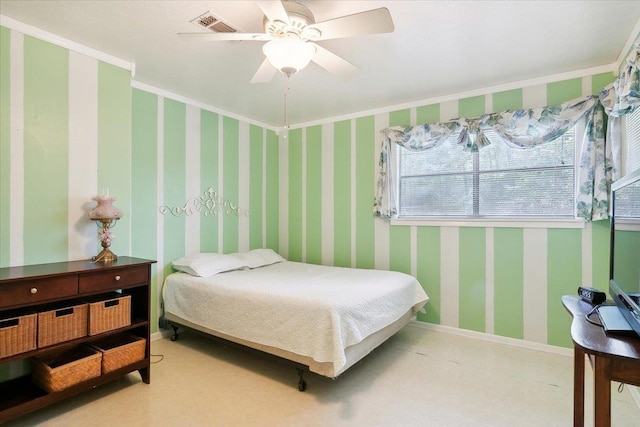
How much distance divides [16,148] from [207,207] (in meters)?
1.77

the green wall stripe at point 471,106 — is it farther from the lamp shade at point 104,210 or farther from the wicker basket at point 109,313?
the wicker basket at point 109,313

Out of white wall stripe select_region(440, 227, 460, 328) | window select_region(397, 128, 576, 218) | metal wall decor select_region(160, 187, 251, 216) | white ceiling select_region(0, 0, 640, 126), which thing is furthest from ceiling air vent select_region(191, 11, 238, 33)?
white wall stripe select_region(440, 227, 460, 328)

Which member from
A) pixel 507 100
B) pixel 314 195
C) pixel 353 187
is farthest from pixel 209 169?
pixel 507 100

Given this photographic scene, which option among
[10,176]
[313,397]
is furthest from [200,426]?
[10,176]

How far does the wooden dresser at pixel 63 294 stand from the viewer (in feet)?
6.09

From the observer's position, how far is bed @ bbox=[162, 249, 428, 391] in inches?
87.1

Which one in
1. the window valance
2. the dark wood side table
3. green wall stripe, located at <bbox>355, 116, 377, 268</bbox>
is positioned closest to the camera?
the dark wood side table

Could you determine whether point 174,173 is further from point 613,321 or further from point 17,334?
point 613,321

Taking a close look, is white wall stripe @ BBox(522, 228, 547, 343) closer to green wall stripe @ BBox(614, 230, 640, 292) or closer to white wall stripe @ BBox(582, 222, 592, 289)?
white wall stripe @ BBox(582, 222, 592, 289)

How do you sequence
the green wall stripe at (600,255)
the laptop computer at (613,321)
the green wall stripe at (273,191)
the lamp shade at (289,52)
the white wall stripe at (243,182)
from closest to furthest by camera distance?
the laptop computer at (613,321), the lamp shade at (289,52), the green wall stripe at (600,255), the white wall stripe at (243,182), the green wall stripe at (273,191)

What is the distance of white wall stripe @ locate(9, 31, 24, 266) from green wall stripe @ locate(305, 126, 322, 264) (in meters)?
2.90

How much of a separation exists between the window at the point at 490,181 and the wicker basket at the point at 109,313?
284cm

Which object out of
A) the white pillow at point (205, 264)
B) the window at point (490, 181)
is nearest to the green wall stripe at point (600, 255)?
the window at point (490, 181)

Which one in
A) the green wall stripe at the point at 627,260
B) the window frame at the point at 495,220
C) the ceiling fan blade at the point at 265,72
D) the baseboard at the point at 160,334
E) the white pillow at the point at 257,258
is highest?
the ceiling fan blade at the point at 265,72
